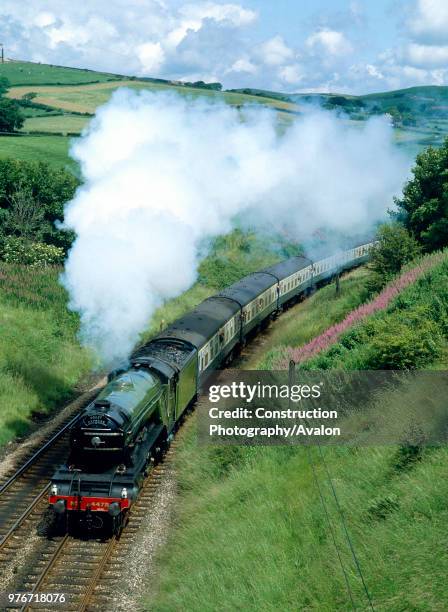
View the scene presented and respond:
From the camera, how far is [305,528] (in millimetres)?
12867

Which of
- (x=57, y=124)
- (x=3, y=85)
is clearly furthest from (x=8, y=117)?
(x=3, y=85)

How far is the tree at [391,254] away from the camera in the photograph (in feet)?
94.6

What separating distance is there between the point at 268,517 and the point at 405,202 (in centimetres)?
2278

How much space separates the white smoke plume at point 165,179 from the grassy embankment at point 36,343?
2086 mm

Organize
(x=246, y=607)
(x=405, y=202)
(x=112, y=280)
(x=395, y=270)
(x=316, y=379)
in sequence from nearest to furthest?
(x=246, y=607) < (x=316, y=379) < (x=112, y=280) < (x=395, y=270) < (x=405, y=202)

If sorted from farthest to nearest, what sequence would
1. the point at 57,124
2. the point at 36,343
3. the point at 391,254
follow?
the point at 57,124 < the point at 391,254 < the point at 36,343

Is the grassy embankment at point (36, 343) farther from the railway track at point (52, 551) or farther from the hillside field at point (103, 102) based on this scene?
the hillside field at point (103, 102)

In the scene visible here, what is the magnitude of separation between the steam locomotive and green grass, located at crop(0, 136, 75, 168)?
47.2 meters

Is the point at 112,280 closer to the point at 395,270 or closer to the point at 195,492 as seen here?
the point at 195,492

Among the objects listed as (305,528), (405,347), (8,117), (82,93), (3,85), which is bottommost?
(305,528)

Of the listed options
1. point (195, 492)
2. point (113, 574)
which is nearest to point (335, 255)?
point (195, 492)

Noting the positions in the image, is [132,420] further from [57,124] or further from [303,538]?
[57,124]

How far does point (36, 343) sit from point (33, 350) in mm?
595

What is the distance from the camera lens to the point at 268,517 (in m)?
13.9
